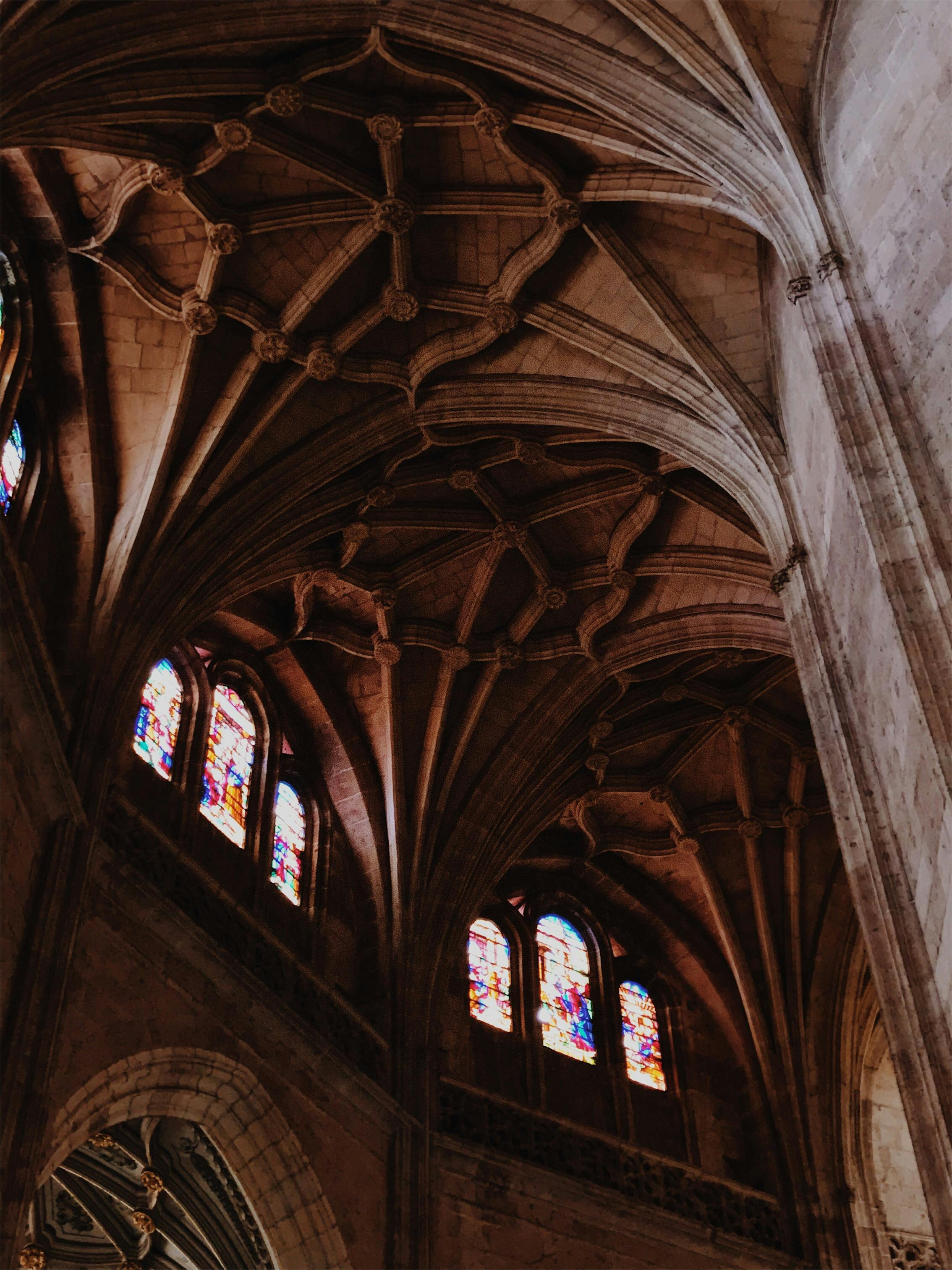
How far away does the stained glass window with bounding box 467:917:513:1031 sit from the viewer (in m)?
17.2

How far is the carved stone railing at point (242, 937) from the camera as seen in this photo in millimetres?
12859

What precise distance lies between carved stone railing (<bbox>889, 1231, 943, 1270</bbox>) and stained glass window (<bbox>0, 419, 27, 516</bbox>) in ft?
39.9

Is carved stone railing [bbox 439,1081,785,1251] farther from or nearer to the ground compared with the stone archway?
farther from the ground

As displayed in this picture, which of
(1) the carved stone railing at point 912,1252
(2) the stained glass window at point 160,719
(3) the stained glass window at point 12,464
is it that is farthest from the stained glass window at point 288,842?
(1) the carved stone railing at point 912,1252

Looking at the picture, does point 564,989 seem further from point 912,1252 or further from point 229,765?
point 229,765

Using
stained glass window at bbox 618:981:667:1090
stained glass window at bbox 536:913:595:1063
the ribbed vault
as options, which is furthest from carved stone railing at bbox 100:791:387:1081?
stained glass window at bbox 618:981:667:1090

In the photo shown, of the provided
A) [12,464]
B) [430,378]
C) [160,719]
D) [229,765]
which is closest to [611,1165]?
[229,765]

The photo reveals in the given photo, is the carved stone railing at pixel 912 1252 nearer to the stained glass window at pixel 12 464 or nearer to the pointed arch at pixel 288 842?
the pointed arch at pixel 288 842

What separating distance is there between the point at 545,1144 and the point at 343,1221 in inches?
114

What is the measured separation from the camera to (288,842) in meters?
16.2

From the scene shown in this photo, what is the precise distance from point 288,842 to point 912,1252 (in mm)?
8145

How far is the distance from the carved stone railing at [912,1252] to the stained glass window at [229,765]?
8432mm

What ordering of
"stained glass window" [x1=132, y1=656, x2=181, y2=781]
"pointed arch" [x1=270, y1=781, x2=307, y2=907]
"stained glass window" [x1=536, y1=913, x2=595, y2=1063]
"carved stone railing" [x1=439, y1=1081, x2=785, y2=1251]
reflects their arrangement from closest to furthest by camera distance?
"stained glass window" [x1=132, y1=656, x2=181, y2=781] → "carved stone railing" [x1=439, y1=1081, x2=785, y2=1251] → "pointed arch" [x1=270, y1=781, x2=307, y2=907] → "stained glass window" [x1=536, y1=913, x2=595, y2=1063]

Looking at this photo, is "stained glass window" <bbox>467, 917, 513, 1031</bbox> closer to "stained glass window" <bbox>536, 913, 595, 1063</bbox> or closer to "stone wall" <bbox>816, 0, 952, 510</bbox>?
"stained glass window" <bbox>536, 913, 595, 1063</bbox>
